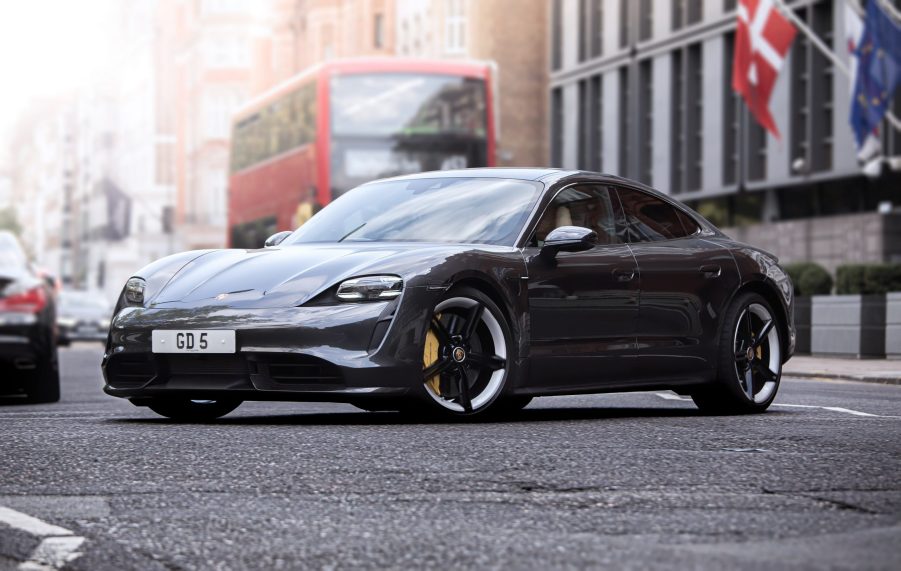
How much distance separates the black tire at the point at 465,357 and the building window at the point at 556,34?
48783 mm

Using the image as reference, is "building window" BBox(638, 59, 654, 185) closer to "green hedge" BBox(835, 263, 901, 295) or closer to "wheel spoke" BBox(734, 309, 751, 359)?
"green hedge" BBox(835, 263, 901, 295)

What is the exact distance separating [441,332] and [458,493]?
9.55ft

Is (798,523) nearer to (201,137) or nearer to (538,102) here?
(538,102)

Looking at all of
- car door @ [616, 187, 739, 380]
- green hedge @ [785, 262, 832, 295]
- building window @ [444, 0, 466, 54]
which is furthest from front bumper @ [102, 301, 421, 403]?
building window @ [444, 0, 466, 54]

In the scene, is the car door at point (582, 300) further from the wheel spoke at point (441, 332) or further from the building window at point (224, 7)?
the building window at point (224, 7)

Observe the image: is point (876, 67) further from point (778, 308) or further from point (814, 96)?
point (778, 308)

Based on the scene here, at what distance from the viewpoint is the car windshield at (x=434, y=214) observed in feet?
30.8

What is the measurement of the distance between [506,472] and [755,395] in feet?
14.0

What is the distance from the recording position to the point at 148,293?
905 centimetres

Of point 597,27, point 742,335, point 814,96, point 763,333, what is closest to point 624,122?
point 597,27

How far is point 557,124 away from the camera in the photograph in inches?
2274

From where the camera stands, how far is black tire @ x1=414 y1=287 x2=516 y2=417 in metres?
8.68

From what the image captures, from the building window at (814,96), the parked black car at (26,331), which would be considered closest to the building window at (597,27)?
the building window at (814,96)

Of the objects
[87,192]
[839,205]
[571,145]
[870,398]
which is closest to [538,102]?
[571,145]
